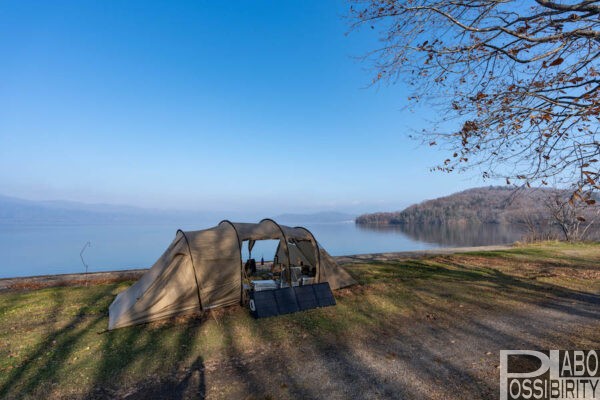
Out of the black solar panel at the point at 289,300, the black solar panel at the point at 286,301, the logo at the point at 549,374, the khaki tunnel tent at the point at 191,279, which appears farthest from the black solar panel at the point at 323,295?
the logo at the point at 549,374

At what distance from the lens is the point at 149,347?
19.2 feet

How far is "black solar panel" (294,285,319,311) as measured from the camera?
7992mm

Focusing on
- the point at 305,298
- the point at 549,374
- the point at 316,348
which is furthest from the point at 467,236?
the point at 316,348

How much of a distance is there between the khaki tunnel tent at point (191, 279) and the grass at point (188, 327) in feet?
1.10

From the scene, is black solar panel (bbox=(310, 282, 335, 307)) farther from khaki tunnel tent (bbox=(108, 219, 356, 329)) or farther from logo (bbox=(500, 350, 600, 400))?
logo (bbox=(500, 350, 600, 400))

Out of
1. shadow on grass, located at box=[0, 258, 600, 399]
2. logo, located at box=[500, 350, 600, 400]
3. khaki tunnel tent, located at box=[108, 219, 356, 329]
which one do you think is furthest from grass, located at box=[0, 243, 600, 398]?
logo, located at box=[500, 350, 600, 400]

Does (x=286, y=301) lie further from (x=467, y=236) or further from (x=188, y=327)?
(x=467, y=236)

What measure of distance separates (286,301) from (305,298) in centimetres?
55

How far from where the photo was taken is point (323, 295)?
27.7 feet

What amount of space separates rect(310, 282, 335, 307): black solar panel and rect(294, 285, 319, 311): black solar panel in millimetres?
117

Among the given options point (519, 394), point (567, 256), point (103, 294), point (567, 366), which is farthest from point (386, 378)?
point (567, 256)

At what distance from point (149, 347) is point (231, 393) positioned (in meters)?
2.50

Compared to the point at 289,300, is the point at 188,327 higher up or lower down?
lower down

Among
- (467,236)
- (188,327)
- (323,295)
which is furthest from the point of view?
(467,236)
